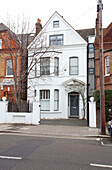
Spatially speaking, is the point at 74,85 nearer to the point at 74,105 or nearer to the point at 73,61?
the point at 74,105

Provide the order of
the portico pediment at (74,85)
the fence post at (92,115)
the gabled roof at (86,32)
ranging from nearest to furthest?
the fence post at (92,115) < the portico pediment at (74,85) < the gabled roof at (86,32)

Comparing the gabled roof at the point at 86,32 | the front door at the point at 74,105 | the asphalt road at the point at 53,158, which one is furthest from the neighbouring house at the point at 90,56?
the asphalt road at the point at 53,158

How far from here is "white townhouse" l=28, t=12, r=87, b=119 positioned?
17.7 meters

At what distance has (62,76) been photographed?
1836cm

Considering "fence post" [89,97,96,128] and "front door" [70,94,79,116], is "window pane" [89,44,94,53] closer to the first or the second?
"front door" [70,94,79,116]

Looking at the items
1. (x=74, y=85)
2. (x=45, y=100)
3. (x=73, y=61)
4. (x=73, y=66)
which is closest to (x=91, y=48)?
(x=73, y=61)

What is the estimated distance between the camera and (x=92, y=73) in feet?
69.4

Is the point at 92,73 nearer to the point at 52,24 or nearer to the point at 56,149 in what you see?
the point at 52,24

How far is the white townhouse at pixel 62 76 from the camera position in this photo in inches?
698

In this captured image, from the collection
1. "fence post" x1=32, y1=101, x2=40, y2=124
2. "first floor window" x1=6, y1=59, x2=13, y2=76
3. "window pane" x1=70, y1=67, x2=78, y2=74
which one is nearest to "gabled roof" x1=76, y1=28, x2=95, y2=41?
"window pane" x1=70, y1=67, x2=78, y2=74

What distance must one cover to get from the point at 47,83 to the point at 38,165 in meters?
13.5

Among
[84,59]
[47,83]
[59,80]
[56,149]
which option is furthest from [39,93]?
[56,149]

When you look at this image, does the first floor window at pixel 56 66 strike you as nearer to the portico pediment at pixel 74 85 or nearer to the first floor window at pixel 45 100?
the portico pediment at pixel 74 85

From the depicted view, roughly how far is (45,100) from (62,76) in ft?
10.4
